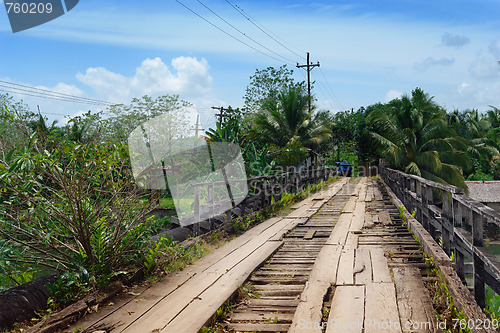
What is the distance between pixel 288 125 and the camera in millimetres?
27281

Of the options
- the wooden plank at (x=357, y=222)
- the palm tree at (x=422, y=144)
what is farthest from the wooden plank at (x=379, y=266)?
the palm tree at (x=422, y=144)

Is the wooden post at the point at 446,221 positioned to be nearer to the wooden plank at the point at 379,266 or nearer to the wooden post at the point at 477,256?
the wooden plank at the point at 379,266

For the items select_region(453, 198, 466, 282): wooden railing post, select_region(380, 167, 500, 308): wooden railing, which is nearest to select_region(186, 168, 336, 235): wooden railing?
select_region(380, 167, 500, 308): wooden railing

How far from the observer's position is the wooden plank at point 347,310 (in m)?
3.80

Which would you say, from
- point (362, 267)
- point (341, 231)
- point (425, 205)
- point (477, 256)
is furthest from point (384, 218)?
point (477, 256)

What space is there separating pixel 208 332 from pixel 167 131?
28.8 metres

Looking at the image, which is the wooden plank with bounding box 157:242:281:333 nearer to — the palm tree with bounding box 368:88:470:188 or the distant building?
the palm tree with bounding box 368:88:470:188

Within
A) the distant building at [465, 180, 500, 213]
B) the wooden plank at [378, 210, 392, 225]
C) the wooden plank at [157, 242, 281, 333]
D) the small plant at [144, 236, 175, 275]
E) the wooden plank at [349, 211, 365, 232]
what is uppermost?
the small plant at [144, 236, 175, 275]

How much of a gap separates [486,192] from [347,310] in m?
34.3

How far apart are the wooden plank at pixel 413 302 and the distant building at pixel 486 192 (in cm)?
3141

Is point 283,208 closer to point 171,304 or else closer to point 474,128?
point 171,304

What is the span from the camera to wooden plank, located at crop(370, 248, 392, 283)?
204 inches

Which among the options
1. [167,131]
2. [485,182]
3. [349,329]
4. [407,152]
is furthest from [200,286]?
[485,182]

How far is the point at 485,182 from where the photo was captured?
3509 centimetres
